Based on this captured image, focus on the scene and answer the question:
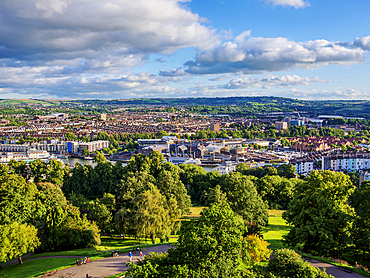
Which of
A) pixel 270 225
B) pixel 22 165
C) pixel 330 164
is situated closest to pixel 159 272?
pixel 270 225

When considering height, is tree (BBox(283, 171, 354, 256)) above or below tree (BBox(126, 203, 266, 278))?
below

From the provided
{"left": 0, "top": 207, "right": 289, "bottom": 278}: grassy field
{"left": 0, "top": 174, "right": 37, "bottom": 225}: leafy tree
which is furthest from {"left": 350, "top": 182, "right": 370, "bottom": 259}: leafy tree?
{"left": 0, "top": 174, "right": 37, "bottom": 225}: leafy tree

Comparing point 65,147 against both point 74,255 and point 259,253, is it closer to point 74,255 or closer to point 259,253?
point 74,255

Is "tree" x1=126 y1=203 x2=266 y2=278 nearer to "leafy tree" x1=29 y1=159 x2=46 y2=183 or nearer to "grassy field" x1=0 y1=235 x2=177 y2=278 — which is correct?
"grassy field" x1=0 y1=235 x2=177 y2=278

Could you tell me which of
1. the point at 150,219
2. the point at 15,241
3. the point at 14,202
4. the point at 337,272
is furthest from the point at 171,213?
the point at 337,272

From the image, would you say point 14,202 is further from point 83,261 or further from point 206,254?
point 206,254

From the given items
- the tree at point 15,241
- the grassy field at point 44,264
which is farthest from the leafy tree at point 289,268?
the tree at point 15,241

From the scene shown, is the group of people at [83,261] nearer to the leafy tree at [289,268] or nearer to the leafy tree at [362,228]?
the leafy tree at [289,268]
